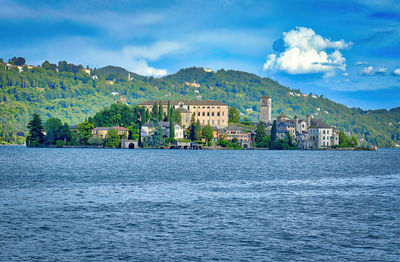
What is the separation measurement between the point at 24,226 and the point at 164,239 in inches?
304

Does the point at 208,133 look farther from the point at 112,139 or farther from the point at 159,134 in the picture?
the point at 112,139

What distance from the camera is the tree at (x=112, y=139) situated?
6294 inches

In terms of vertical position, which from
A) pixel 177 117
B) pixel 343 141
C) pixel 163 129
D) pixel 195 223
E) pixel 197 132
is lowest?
pixel 195 223

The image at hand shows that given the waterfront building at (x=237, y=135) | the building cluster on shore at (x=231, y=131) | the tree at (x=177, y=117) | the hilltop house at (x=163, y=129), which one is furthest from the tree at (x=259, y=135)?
the tree at (x=177, y=117)

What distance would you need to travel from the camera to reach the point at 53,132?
164 m

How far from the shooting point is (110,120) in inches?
6732

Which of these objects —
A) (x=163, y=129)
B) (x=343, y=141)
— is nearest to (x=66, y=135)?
(x=163, y=129)

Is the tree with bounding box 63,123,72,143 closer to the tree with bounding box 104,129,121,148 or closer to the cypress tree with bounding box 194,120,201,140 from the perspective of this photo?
the tree with bounding box 104,129,121,148

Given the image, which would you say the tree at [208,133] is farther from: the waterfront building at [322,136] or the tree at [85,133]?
the waterfront building at [322,136]

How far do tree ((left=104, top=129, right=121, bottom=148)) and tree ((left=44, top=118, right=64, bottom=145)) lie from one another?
17553mm

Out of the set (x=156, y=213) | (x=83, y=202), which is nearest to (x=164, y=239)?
(x=156, y=213)

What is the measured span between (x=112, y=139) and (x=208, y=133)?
34.1 meters

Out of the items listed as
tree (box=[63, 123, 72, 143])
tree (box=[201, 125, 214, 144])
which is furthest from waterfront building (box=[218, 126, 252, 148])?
tree (box=[63, 123, 72, 143])

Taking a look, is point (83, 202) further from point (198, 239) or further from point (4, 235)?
point (198, 239)
